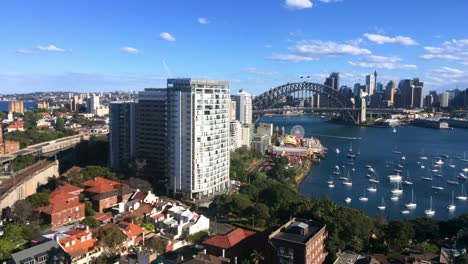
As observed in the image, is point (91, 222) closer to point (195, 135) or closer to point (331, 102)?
point (195, 135)

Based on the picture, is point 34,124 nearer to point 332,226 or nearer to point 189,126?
point 189,126

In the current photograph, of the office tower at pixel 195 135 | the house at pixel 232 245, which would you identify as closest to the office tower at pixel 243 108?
the office tower at pixel 195 135

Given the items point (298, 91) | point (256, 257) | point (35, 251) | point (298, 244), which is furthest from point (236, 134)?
point (298, 91)

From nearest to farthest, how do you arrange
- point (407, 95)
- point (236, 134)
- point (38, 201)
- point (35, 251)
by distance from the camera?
point (35, 251), point (38, 201), point (236, 134), point (407, 95)

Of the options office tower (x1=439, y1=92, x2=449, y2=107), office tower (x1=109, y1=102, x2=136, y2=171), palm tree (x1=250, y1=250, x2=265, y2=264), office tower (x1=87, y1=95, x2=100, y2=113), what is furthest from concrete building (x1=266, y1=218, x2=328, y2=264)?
office tower (x1=439, y1=92, x2=449, y2=107)

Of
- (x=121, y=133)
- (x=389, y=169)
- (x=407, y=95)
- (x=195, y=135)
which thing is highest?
(x=407, y=95)

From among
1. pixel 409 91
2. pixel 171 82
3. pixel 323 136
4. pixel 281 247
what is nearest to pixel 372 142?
pixel 323 136

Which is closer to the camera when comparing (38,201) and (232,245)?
(232,245)

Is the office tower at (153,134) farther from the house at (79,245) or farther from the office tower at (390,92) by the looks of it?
the office tower at (390,92)
